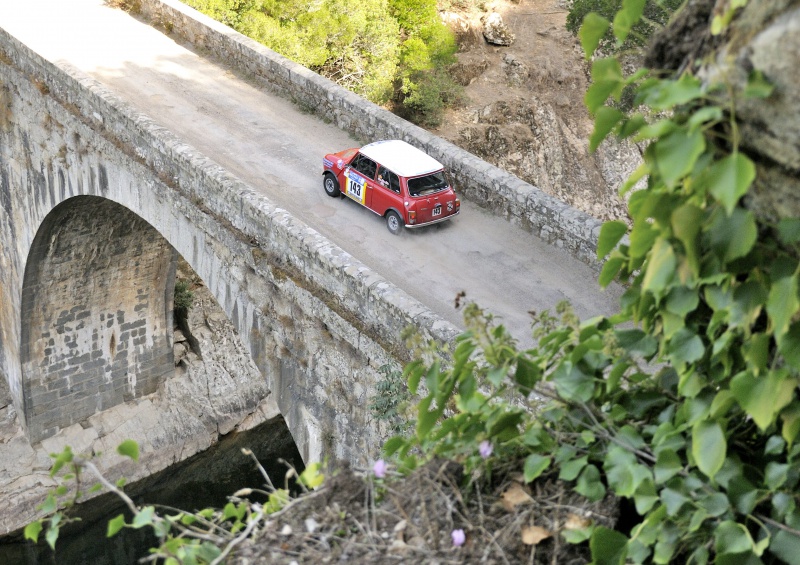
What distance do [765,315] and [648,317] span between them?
51 cm

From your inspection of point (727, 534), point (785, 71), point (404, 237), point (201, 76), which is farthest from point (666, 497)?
point (201, 76)

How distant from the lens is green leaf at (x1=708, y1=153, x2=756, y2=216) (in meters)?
2.86

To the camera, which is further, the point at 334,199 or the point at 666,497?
the point at 334,199

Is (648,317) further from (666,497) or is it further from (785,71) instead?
(785,71)

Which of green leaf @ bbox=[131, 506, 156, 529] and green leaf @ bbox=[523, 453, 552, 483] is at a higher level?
green leaf @ bbox=[523, 453, 552, 483]

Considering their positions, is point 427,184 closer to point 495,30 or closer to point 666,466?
point 666,466

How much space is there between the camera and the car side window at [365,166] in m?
12.1

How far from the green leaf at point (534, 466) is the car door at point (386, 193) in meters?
7.86

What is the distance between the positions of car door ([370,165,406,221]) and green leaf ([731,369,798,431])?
28.0 ft

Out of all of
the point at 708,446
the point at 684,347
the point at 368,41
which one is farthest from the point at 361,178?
the point at 368,41

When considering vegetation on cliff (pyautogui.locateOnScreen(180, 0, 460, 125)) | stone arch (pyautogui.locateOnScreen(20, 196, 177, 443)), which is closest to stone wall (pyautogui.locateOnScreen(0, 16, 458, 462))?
stone arch (pyautogui.locateOnScreen(20, 196, 177, 443))

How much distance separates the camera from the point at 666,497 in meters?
3.62

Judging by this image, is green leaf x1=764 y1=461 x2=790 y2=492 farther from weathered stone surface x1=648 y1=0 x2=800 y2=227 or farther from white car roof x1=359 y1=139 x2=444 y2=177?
white car roof x1=359 y1=139 x2=444 y2=177

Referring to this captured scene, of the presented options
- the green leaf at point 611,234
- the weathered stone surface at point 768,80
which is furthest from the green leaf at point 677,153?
the green leaf at point 611,234
